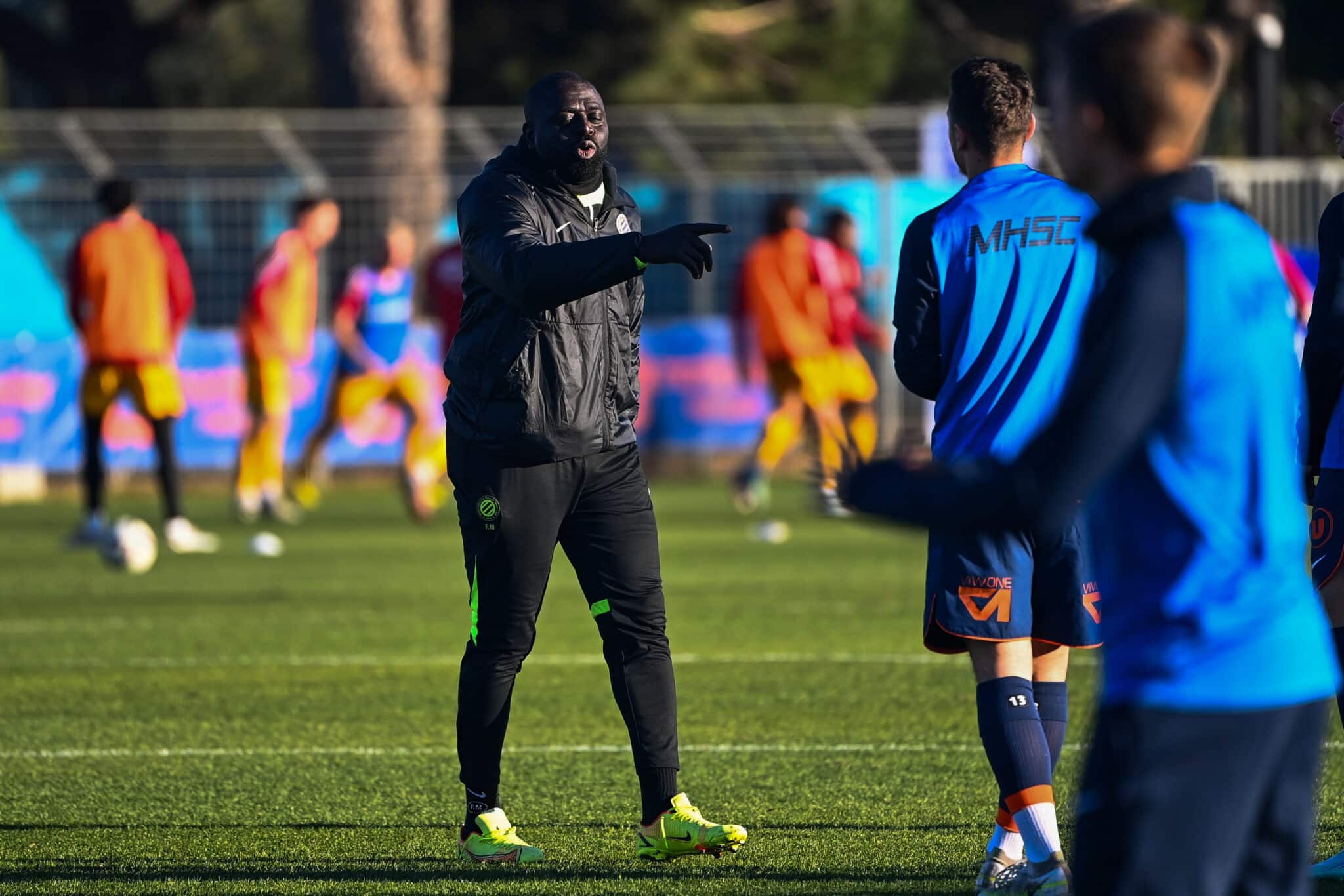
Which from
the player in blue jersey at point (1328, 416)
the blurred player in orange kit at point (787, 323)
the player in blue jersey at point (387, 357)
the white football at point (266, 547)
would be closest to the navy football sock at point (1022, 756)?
the player in blue jersey at point (1328, 416)

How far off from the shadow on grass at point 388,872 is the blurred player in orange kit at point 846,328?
36.3ft

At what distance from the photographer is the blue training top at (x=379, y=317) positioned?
16.5m

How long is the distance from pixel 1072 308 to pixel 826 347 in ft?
38.0

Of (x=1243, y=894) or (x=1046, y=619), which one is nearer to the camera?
(x=1243, y=894)

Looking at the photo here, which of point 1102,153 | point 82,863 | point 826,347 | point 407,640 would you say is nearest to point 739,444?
point 826,347

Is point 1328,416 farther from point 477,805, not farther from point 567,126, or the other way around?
point 477,805

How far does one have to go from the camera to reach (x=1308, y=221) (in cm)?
2103

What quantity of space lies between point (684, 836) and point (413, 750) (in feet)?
6.73

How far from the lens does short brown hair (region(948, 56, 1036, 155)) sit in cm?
468

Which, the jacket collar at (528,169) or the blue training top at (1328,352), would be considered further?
the jacket collar at (528,169)

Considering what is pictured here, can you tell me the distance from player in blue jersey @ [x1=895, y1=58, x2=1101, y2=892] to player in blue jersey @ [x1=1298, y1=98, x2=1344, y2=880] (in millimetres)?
744

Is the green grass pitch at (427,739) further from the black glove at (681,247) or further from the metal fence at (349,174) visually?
the metal fence at (349,174)

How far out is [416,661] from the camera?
9.39 meters

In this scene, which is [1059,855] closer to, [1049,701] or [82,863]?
[1049,701]
